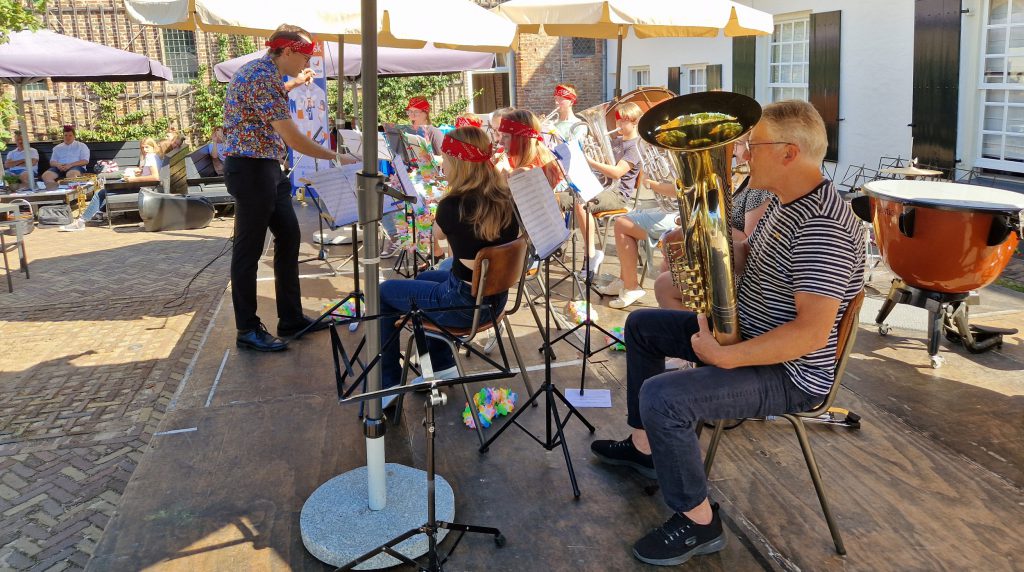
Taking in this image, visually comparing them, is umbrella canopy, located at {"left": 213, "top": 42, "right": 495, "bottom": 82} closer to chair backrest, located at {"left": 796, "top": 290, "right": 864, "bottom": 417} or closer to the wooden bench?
the wooden bench

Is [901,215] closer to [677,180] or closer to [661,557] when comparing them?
[677,180]

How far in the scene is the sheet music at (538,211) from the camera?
3.18 meters

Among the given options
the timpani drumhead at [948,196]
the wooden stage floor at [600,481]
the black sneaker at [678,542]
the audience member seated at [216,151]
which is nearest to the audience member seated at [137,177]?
the audience member seated at [216,151]

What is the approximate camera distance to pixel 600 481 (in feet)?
10.4

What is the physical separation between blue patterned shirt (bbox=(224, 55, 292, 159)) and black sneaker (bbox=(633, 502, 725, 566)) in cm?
320

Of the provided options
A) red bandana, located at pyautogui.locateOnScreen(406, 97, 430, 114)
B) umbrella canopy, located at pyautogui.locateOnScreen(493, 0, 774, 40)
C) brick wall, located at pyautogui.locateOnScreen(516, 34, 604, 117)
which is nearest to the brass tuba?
umbrella canopy, located at pyautogui.locateOnScreen(493, 0, 774, 40)

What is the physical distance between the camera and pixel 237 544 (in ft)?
9.20

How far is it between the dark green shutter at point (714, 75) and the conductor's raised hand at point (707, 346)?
1141cm

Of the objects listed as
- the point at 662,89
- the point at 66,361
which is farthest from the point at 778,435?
the point at 66,361

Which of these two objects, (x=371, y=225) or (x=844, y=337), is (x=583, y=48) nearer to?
(x=371, y=225)

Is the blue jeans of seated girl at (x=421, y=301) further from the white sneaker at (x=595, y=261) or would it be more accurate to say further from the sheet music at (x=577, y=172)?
the white sneaker at (x=595, y=261)

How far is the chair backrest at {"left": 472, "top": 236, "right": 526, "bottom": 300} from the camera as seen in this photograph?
3.43 m

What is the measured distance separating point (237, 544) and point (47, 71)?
11039 mm

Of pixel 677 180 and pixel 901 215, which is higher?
pixel 677 180
